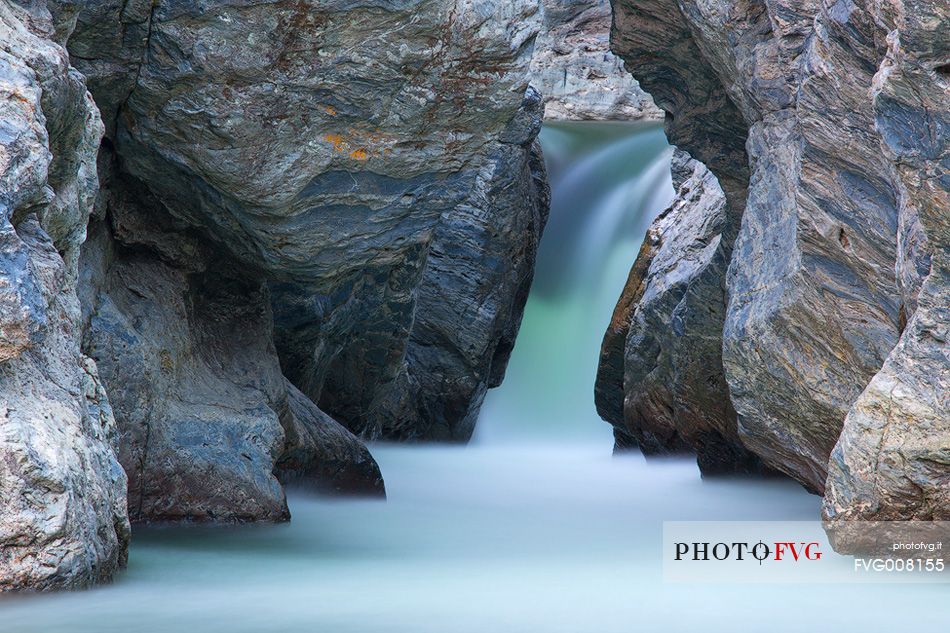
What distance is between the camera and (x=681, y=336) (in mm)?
10812

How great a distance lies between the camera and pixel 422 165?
7281 millimetres

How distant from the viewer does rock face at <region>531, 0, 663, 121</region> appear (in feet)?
76.1

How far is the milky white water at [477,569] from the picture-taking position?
4.59 metres

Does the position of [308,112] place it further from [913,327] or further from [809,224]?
[913,327]

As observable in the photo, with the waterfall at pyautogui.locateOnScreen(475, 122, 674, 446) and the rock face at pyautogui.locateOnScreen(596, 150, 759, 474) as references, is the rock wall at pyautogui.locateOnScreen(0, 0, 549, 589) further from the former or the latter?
the waterfall at pyautogui.locateOnScreen(475, 122, 674, 446)

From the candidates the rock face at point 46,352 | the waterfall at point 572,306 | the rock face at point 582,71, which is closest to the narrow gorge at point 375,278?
the rock face at point 46,352

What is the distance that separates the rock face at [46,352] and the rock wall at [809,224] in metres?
3.85

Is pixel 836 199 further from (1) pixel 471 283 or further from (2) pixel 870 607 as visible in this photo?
(1) pixel 471 283

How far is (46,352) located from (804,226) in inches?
175

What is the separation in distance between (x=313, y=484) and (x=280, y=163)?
326 centimetres

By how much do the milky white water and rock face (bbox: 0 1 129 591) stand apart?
0.71ft

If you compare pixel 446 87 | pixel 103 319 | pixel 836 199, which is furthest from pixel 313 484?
pixel 836 199
